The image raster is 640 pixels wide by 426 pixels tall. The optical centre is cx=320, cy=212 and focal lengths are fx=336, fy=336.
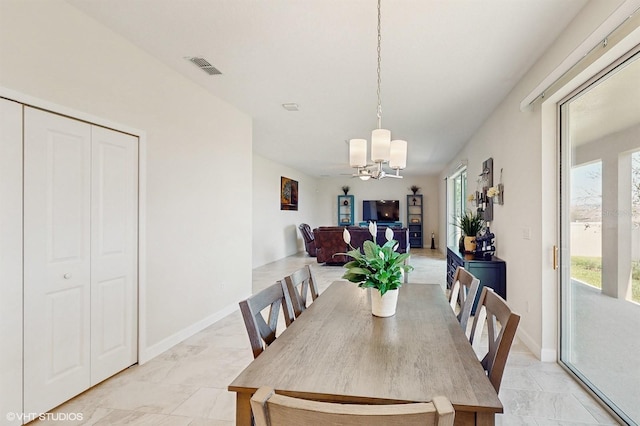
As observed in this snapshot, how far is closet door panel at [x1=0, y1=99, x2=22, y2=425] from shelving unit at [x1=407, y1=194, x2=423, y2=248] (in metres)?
11.3

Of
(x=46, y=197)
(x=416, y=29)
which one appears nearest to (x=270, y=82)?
(x=416, y=29)

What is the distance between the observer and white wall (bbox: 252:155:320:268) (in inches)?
321

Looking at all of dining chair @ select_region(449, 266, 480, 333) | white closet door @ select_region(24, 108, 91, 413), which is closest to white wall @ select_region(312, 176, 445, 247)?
dining chair @ select_region(449, 266, 480, 333)

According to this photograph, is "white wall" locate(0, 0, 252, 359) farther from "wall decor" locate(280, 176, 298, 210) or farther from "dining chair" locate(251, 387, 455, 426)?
"wall decor" locate(280, 176, 298, 210)

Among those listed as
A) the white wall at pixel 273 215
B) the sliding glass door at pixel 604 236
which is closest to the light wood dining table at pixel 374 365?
the sliding glass door at pixel 604 236

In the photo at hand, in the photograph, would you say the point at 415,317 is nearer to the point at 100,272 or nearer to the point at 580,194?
the point at 580,194

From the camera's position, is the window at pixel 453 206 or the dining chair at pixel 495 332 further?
the window at pixel 453 206

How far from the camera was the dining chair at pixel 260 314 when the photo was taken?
1452mm

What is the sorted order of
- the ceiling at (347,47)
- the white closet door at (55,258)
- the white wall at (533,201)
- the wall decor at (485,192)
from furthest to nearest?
the wall decor at (485,192), the white wall at (533,201), the ceiling at (347,47), the white closet door at (55,258)

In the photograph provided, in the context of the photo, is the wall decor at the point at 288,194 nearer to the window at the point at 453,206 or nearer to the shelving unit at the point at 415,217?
the shelving unit at the point at 415,217

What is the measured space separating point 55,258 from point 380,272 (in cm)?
217

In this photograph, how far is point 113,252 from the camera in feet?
8.89

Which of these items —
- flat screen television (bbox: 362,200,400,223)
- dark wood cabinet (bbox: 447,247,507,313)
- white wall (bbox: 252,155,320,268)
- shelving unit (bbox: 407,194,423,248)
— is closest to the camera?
dark wood cabinet (bbox: 447,247,507,313)

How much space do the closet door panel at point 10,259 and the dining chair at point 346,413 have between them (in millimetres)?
2115
